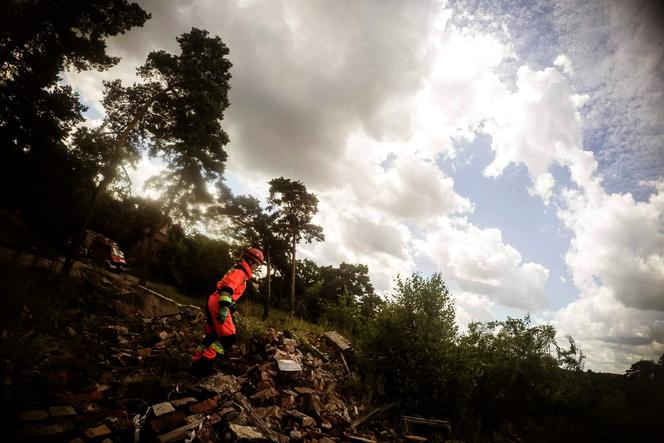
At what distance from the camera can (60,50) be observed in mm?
10977

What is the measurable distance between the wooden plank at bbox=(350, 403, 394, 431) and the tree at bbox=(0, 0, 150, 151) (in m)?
15.7

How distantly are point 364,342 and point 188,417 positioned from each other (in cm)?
623

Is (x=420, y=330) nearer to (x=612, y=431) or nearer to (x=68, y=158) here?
(x=612, y=431)

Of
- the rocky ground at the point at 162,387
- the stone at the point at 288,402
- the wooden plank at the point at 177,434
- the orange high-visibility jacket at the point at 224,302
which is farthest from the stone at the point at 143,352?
the stone at the point at 288,402

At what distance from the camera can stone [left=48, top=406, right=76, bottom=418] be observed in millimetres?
3584

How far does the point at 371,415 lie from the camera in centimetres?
687

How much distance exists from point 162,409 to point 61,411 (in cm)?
118

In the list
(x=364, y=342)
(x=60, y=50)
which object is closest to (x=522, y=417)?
(x=364, y=342)

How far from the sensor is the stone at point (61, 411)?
358 cm

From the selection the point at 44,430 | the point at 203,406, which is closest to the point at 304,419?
the point at 203,406

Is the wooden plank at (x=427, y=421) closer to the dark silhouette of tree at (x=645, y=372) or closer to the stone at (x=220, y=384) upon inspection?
the dark silhouette of tree at (x=645, y=372)

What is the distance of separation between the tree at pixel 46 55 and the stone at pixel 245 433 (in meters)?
14.5

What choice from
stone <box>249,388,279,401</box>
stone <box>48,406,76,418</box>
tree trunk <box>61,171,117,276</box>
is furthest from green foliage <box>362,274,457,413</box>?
tree trunk <box>61,171,117,276</box>

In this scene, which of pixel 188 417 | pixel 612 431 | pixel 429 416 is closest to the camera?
pixel 612 431
